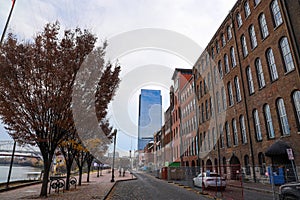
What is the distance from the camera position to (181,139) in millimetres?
52375

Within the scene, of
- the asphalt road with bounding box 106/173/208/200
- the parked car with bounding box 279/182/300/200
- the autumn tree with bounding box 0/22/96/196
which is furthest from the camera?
the asphalt road with bounding box 106/173/208/200

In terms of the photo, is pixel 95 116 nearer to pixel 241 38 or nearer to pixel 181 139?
pixel 241 38

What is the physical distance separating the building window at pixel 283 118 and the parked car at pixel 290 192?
14.4 m

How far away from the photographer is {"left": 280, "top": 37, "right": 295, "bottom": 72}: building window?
1892 cm

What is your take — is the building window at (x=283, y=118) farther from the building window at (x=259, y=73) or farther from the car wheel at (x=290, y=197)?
the car wheel at (x=290, y=197)

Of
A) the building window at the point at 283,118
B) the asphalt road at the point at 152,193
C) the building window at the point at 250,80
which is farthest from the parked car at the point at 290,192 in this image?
the building window at the point at 250,80

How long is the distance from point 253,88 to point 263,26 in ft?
22.0

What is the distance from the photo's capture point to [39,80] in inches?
462

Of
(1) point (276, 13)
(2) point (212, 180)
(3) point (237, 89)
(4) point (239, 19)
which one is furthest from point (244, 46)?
(2) point (212, 180)

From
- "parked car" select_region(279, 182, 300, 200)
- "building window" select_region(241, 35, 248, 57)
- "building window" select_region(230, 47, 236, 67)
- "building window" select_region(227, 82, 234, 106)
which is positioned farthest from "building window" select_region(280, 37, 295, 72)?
"parked car" select_region(279, 182, 300, 200)

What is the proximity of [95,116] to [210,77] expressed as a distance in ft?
91.9

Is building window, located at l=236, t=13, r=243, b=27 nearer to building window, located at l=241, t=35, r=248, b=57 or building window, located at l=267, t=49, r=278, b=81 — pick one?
building window, located at l=241, t=35, r=248, b=57

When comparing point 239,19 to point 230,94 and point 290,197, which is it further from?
point 290,197

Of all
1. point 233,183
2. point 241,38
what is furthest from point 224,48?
point 233,183
